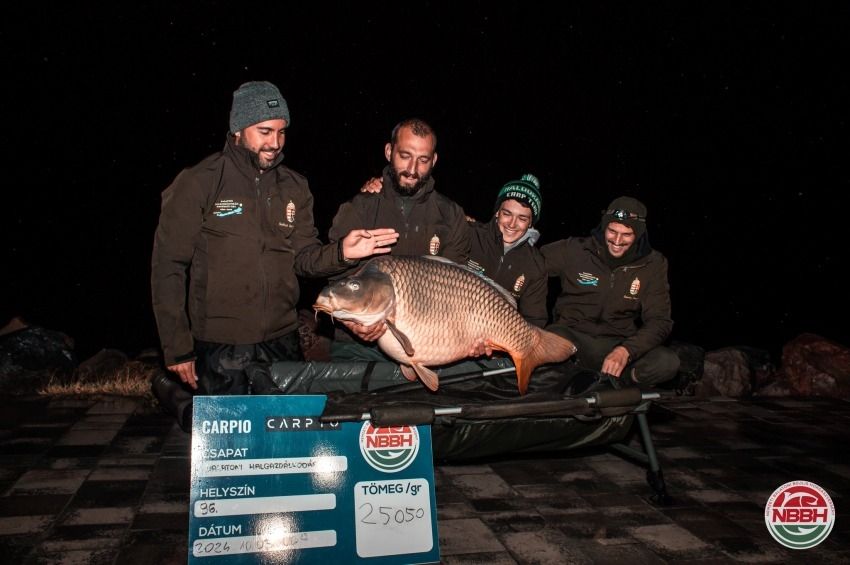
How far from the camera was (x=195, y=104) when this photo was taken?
21.3 meters

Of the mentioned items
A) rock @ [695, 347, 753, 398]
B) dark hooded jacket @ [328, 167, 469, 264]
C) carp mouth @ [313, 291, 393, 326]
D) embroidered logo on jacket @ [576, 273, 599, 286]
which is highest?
dark hooded jacket @ [328, 167, 469, 264]

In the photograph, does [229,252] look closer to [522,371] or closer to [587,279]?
[522,371]

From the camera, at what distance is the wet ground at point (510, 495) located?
9.08ft

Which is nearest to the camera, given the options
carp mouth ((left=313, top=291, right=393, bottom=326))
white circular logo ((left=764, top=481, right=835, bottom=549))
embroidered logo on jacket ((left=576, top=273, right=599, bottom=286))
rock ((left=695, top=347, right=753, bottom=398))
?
carp mouth ((left=313, top=291, right=393, bottom=326))

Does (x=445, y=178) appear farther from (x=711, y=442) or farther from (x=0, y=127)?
(x=711, y=442)

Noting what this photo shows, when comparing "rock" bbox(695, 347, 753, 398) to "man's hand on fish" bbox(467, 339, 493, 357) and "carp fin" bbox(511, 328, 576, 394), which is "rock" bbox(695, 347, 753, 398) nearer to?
"carp fin" bbox(511, 328, 576, 394)

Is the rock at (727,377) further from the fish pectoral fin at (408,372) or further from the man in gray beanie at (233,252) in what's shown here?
the man in gray beanie at (233,252)

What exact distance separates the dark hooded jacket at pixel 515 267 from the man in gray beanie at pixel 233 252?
109 centimetres

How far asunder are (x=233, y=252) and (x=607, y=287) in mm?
2280

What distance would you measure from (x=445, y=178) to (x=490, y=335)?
58.4 feet

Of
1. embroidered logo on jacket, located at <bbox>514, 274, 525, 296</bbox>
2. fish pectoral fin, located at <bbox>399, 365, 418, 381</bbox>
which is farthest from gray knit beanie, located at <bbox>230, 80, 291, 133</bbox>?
embroidered logo on jacket, located at <bbox>514, 274, 525, 296</bbox>

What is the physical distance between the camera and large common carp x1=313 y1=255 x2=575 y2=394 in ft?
7.91

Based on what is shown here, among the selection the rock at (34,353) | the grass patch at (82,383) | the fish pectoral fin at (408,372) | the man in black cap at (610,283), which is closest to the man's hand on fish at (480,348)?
the fish pectoral fin at (408,372)

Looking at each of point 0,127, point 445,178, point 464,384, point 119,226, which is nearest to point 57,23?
point 0,127
